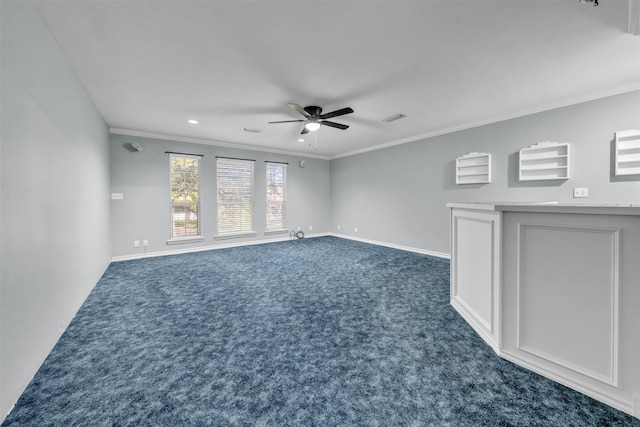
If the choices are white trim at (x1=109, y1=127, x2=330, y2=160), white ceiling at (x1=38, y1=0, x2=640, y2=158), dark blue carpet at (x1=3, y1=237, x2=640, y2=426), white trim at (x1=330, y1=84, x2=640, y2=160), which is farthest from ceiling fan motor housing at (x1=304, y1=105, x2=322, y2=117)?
white trim at (x1=109, y1=127, x2=330, y2=160)

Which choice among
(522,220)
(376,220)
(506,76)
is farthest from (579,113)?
(376,220)

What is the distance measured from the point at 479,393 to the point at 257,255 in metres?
4.23

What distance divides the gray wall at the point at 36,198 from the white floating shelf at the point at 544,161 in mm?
5406

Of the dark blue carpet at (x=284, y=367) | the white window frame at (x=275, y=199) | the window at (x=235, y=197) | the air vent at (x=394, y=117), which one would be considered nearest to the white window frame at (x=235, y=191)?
Answer: the window at (x=235, y=197)

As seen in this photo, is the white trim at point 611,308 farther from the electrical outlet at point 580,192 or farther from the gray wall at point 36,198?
Result: the gray wall at point 36,198

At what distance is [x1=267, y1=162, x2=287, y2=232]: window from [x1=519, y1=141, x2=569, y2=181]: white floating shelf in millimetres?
5142

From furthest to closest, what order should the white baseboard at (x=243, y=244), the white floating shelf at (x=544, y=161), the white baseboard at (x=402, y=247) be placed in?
the white baseboard at (x=402, y=247) < the white baseboard at (x=243, y=244) < the white floating shelf at (x=544, y=161)

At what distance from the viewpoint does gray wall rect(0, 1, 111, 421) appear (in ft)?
4.32

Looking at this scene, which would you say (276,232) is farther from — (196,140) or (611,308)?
(611,308)

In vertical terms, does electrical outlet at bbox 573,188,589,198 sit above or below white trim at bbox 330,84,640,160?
below

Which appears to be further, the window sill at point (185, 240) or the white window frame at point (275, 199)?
the white window frame at point (275, 199)

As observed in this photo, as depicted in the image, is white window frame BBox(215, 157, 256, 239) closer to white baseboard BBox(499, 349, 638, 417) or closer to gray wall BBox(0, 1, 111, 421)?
gray wall BBox(0, 1, 111, 421)

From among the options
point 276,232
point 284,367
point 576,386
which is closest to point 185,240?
point 276,232

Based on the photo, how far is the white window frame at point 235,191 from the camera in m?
5.75
